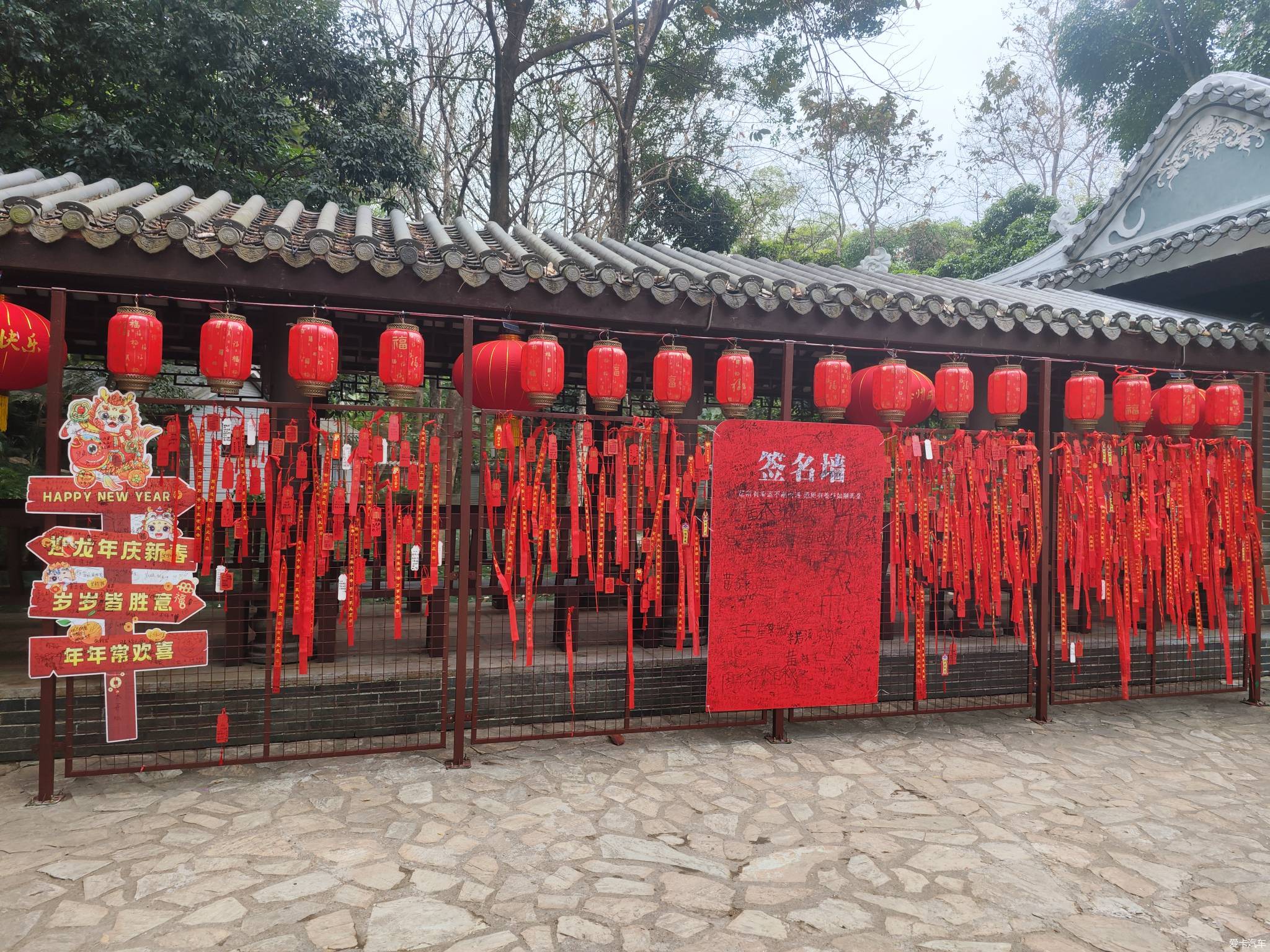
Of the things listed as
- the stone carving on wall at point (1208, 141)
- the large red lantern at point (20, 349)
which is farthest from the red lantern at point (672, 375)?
the stone carving on wall at point (1208, 141)

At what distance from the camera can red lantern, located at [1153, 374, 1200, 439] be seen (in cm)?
599

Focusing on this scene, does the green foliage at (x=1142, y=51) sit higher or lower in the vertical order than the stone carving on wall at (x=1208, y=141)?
higher

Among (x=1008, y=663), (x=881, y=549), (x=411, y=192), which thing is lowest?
(x=1008, y=663)

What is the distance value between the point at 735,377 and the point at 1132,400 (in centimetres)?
315

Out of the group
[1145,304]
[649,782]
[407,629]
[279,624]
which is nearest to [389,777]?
[279,624]

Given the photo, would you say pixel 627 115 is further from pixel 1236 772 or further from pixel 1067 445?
pixel 1236 772

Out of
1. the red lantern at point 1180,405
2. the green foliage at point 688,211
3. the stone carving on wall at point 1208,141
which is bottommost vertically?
the red lantern at point 1180,405

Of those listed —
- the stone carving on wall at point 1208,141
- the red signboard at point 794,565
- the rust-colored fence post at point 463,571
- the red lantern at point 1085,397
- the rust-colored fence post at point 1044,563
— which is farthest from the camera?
the stone carving on wall at point 1208,141

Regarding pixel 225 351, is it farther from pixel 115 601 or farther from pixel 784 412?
pixel 784 412

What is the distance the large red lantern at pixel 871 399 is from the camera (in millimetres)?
5748

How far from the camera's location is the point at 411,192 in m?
13.0

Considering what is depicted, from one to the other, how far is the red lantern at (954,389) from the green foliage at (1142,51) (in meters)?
17.7

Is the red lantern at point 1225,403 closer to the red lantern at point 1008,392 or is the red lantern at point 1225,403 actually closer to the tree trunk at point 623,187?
the red lantern at point 1008,392

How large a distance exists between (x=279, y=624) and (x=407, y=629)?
181 centimetres
